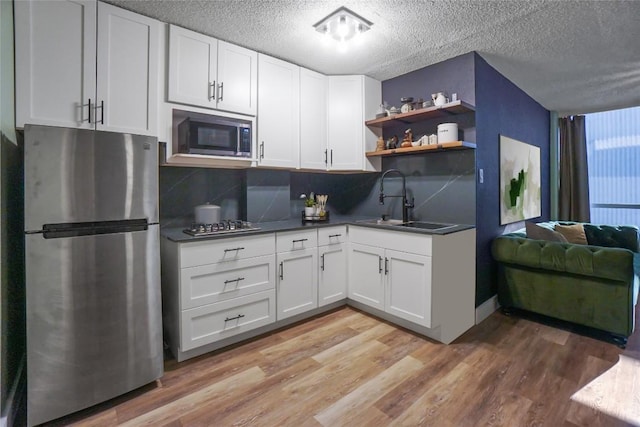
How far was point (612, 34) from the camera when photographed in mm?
2334

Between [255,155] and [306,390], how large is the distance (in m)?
1.83

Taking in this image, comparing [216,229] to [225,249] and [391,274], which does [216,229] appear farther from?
[391,274]

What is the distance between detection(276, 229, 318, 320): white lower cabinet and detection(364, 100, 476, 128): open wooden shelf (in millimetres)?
1309

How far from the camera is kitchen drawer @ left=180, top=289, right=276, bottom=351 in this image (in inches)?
81.9

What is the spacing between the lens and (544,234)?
2.81 m

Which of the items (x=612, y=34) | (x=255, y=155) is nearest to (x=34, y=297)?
(x=255, y=155)

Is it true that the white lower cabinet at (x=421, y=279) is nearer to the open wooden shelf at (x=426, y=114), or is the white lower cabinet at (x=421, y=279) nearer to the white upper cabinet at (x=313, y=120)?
the white upper cabinet at (x=313, y=120)

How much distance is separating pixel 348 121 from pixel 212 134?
4.75 feet

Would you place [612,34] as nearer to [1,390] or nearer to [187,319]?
[187,319]

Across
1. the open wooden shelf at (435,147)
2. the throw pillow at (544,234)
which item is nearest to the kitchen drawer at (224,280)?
the open wooden shelf at (435,147)

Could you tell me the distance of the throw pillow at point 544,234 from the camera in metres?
2.77

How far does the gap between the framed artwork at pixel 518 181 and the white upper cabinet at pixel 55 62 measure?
3.49 metres

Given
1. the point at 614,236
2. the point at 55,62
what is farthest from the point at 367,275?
the point at 614,236

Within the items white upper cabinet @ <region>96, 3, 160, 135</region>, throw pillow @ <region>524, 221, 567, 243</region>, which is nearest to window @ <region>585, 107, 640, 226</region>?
throw pillow @ <region>524, 221, 567, 243</region>
